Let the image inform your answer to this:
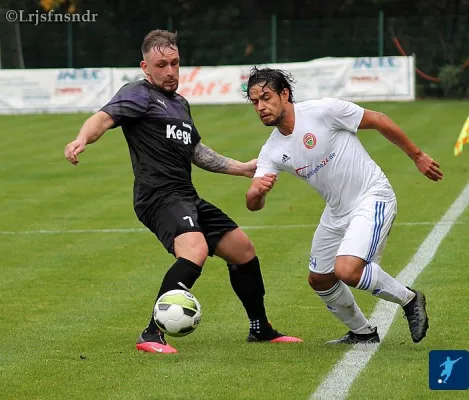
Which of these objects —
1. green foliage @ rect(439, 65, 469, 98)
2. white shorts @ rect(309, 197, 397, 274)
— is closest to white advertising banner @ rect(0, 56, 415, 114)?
green foliage @ rect(439, 65, 469, 98)

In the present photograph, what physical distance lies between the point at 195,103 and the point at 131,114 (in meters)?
26.3

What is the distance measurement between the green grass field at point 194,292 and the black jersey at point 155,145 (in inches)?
39.6

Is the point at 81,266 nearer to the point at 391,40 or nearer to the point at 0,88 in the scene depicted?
the point at 0,88

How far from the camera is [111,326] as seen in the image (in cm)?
852

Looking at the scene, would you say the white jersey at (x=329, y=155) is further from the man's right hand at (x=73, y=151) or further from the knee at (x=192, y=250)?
the man's right hand at (x=73, y=151)

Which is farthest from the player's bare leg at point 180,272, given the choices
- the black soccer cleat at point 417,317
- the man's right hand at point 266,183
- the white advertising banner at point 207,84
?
the white advertising banner at point 207,84

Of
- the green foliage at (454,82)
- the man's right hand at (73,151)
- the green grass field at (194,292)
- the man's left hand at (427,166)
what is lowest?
the green foliage at (454,82)

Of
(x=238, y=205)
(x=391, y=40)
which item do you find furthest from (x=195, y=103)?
(x=238, y=205)

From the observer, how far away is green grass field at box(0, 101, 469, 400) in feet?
22.1

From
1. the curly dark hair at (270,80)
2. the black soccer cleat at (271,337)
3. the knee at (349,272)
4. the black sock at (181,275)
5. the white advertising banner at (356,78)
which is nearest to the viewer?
the knee at (349,272)

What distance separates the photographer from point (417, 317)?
24.6 feet

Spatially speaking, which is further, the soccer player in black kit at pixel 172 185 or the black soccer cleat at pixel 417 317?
the soccer player in black kit at pixel 172 185

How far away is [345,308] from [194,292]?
2259 millimetres

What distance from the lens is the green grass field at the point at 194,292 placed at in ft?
22.1
